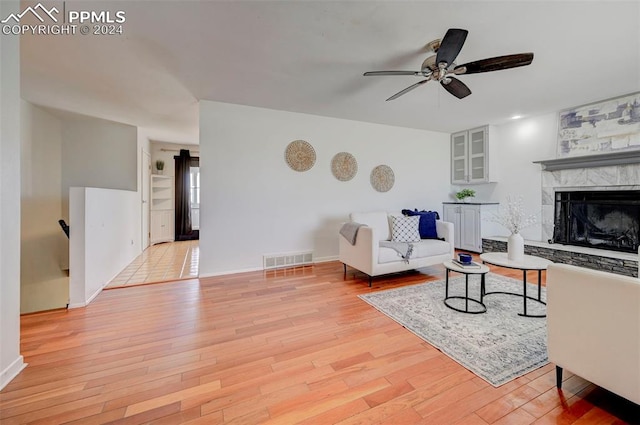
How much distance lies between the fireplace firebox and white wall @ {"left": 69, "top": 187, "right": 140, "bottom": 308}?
257 inches

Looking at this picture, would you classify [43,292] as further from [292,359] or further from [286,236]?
[292,359]

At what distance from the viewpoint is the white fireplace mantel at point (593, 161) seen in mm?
3408

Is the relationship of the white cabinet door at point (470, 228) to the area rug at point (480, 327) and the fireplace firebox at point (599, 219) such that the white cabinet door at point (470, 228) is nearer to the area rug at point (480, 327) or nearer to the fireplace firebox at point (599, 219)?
the fireplace firebox at point (599, 219)

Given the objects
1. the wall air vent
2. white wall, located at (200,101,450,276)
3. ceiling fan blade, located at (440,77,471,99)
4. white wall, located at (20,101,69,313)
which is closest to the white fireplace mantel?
white wall, located at (200,101,450,276)

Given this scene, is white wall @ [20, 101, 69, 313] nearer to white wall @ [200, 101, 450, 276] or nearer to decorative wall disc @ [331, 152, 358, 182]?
white wall @ [200, 101, 450, 276]

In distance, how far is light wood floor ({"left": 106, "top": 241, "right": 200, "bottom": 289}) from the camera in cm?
352

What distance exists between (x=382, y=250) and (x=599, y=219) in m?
3.53

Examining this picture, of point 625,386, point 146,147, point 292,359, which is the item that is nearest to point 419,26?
point 625,386

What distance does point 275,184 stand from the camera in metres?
4.05

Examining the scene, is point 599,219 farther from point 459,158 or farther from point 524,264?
point 524,264

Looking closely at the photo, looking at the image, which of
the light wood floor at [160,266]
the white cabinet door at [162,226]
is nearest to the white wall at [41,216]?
the light wood floor at [160,266]

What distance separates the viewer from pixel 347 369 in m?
1.67

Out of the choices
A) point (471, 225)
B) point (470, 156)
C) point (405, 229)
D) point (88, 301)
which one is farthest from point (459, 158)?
point (88, 301)

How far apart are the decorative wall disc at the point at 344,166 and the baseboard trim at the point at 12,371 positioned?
392cm
